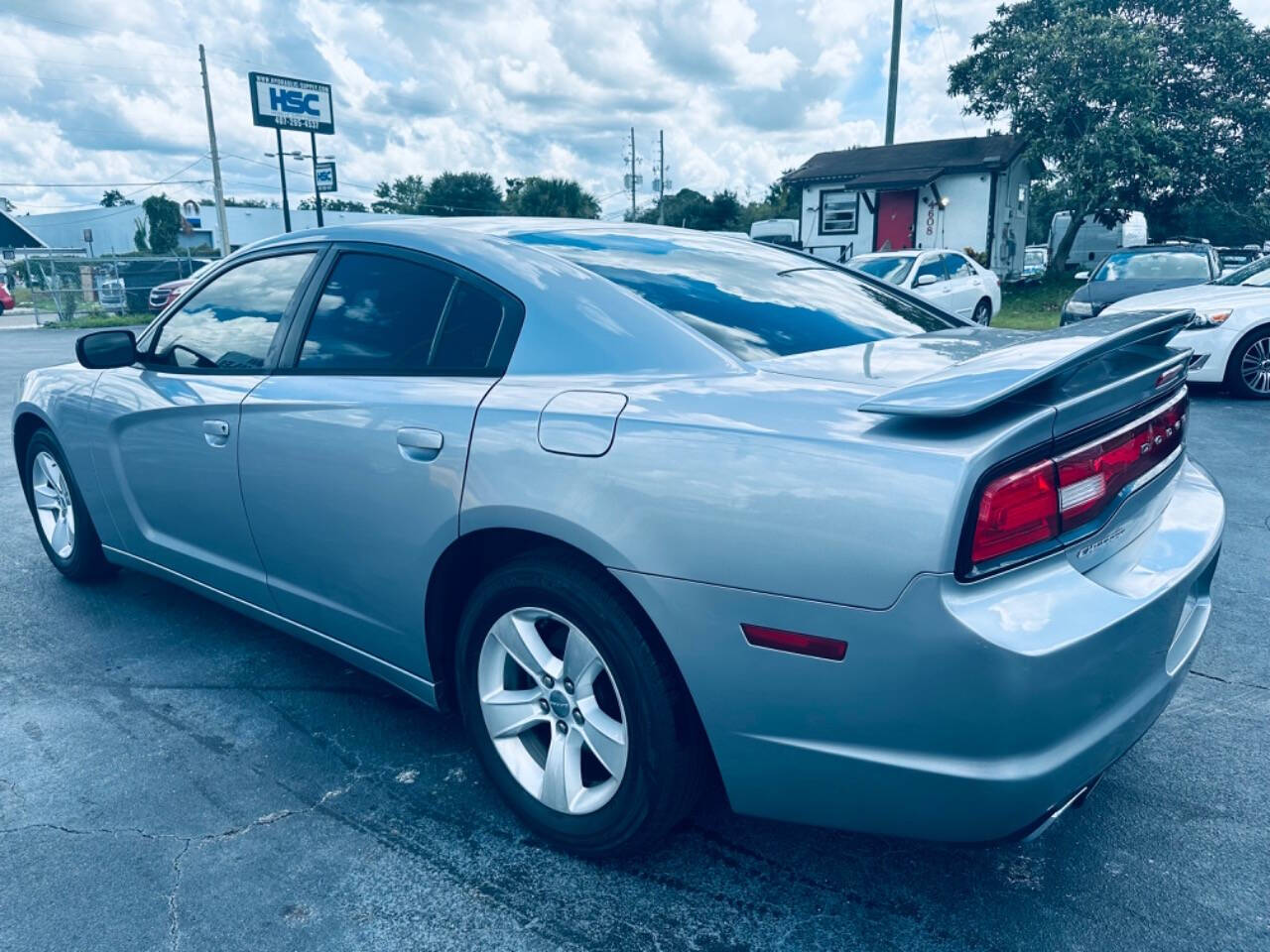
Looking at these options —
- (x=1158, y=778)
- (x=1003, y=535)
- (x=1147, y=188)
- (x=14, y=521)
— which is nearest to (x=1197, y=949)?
(x=1158, y=778)

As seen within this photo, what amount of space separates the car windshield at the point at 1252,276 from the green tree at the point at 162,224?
59.6m

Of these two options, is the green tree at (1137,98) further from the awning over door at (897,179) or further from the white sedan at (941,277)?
the white sedan at (941,277)

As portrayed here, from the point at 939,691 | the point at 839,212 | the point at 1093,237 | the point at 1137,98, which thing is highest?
the point at 1137,98

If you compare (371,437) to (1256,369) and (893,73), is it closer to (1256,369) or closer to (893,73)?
(1256,369)

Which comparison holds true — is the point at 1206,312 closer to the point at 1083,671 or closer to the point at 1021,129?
the point at 1083,671

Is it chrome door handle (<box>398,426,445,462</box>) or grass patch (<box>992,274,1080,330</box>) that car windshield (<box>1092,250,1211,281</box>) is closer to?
grass patch (<box>992,274,1080,330</box>)

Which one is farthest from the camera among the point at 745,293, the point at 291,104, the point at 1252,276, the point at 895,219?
the point at 291,104

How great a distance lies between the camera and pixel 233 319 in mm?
3287

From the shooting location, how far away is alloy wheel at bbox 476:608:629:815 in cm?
217

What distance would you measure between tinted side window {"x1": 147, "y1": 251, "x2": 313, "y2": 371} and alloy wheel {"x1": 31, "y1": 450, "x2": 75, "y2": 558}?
107cm

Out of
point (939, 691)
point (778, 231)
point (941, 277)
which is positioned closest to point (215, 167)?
point (778, 231)

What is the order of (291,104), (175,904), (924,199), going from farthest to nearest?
(291,104) → (924,199) → (175,904)

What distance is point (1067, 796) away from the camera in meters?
1.80

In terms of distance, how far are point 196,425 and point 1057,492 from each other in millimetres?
2657
